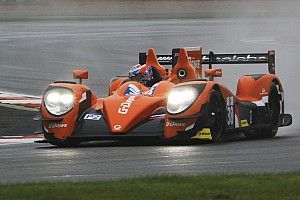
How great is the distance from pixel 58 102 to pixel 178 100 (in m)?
1.56

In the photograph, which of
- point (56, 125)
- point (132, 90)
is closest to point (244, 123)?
point (132, 90)

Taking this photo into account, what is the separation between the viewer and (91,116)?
46.0ft

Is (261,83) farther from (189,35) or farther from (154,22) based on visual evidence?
(154,22)

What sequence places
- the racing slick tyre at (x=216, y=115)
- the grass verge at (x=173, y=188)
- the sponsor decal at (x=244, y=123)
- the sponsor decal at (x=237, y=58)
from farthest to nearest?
the sponsor decal at (x=237, y=58) < the sponsor decal at (x=244, y=123) < the racing slick tyre at (x=216, y=115) < the grass verge at (x=173, y=188)

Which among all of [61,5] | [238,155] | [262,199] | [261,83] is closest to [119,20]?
[61,5]

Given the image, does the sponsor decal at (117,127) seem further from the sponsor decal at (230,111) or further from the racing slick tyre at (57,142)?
the sponsor decal at (230,111)

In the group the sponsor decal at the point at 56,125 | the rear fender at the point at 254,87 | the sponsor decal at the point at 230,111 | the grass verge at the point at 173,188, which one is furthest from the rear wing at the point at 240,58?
the grass verge at the point at 173,188

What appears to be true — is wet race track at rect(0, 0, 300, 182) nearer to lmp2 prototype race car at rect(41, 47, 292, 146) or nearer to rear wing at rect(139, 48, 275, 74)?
lmp2 prototype race car at rect(41, 47, 292, 146)

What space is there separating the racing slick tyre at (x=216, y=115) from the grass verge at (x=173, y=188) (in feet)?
13.0

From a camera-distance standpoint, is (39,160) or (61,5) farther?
(61,5)

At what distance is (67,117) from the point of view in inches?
550

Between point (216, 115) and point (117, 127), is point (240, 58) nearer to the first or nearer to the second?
point (216, 115)

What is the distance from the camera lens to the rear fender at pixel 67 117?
1391cm

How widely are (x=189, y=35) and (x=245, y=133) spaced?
21835 millimetres
